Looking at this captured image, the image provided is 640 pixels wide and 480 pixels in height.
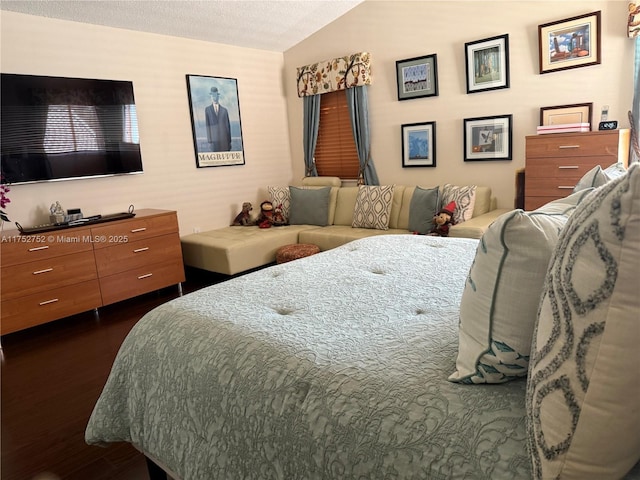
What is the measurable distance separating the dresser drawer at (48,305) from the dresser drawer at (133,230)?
0.35m

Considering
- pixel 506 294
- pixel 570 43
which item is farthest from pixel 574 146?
pixel 506 294

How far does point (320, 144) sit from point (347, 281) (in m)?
4.06

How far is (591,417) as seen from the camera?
25.4 inches

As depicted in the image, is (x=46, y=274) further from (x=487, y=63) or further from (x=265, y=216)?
(x=487, y=63)

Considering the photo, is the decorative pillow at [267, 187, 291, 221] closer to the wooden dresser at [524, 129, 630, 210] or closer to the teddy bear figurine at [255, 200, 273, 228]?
the teddy bear figurine at [255, 200, 273, 228]

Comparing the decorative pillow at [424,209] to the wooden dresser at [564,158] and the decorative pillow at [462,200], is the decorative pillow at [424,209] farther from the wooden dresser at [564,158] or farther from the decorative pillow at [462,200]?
the wooden dresser at [564,158]

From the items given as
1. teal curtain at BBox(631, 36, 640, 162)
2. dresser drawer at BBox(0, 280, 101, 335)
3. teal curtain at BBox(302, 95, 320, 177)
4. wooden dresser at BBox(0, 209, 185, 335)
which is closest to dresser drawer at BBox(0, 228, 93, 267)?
wooden dresser at BBox(0, 209, 185, 335)

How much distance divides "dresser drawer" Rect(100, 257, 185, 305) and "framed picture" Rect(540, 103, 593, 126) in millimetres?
3487

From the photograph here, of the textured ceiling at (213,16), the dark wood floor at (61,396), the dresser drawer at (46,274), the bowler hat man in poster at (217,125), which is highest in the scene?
the textured ceiling at (213,16)

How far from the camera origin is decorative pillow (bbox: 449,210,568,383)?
32.7 inches

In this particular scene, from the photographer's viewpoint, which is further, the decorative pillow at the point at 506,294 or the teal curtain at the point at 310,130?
the teal curtain at the point at 310,130

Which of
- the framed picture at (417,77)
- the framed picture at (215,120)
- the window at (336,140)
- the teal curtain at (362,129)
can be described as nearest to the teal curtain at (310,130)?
the window at (336,140)

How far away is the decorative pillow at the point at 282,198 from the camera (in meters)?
5.16

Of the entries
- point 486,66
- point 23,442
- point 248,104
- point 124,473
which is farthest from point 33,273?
point 486,66
